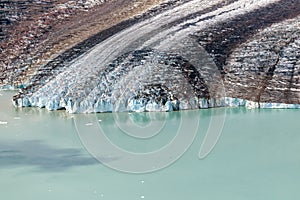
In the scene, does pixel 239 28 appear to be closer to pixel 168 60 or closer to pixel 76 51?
pixel 168 60

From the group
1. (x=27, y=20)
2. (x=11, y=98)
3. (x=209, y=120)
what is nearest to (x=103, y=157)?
(x=209, y=120)

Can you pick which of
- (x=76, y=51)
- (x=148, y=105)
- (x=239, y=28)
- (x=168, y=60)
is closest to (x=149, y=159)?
(x=148, y=105)

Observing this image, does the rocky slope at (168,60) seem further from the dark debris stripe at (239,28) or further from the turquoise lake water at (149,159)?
the turquoise lake water at (149,159)

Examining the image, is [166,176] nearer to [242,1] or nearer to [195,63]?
[195,63]

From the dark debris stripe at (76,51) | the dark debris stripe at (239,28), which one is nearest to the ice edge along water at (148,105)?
the dark debris stripe at (76,51)

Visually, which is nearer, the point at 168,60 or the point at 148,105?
the point at 148,105

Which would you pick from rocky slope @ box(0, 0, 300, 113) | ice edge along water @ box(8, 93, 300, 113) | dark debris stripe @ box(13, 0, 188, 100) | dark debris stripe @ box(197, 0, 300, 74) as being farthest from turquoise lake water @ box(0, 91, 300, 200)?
dark debris stripe @ box(197, 0, 300, 74)

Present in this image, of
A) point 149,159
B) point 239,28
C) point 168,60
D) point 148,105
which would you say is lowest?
point 149,159
